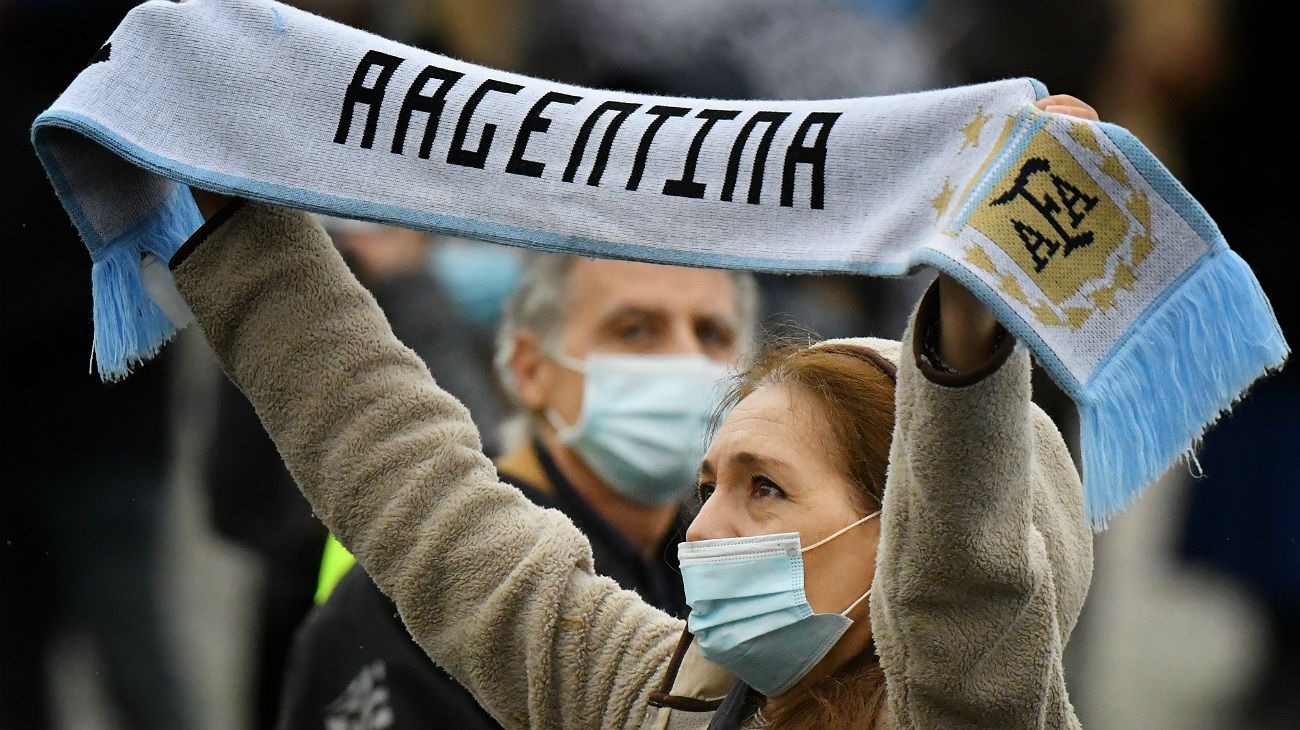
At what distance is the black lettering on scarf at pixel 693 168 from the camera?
2123 millimetres

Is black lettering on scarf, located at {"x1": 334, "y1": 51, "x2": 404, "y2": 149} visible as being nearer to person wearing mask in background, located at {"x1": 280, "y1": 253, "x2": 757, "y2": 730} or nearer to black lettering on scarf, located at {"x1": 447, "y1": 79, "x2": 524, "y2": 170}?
black lettering on scarf, located at {"x1": 447, "y1": 79, "x2": 524, "y2": 170}

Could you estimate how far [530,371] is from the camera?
407 centimetres

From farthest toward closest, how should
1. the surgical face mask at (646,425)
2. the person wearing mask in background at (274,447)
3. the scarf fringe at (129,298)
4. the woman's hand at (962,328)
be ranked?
1. the person wearing mask in background at (274,447)
2. the surgical face mask at (646,425)
3. the scarf fringe at (129,298)
4. the woman's hand at (962,328)

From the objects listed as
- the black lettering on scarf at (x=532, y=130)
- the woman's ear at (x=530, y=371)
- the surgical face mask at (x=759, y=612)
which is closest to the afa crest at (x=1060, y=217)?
the surgical face mask at (x=759, y=612)

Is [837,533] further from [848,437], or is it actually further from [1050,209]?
[1050,209]

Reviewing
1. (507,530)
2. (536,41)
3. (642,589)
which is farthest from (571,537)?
(536,41)

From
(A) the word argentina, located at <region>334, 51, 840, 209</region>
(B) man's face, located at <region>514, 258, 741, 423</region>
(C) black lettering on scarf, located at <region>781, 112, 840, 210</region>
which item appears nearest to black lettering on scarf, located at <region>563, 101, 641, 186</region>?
(A) the word argentina, located at <region>334, 51, 840, 209</region>

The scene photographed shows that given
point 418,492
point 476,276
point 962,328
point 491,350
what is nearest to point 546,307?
point 491,350

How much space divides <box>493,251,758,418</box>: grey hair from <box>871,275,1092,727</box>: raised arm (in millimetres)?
2072

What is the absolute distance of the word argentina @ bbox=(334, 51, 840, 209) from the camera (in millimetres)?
2070

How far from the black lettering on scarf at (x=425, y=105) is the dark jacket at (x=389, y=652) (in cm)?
121

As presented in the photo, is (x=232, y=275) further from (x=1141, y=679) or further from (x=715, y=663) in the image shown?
(x=1141, y=679)

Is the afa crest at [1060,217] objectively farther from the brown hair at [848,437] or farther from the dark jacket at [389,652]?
the dark jacket at [389,652]

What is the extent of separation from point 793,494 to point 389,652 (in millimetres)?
1391
